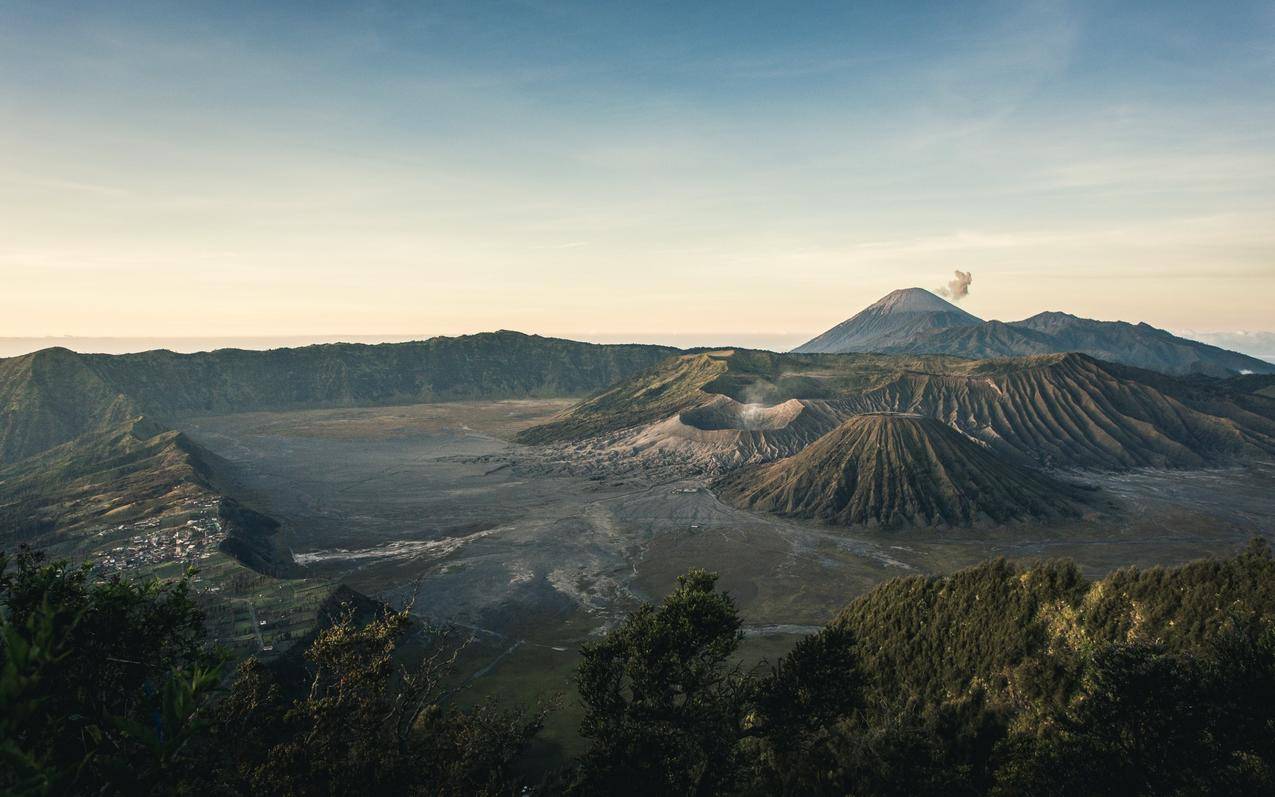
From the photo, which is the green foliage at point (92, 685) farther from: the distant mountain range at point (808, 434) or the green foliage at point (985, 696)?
the distant mountain range at point (808, 434)

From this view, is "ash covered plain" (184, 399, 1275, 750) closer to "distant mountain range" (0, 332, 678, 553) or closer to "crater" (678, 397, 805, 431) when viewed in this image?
"distant mountain range" (0, 332, 678, 553)

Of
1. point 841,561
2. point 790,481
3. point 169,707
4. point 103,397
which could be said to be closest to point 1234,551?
point 841,561

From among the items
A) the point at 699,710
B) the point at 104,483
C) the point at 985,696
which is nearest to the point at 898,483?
the point at 985,696

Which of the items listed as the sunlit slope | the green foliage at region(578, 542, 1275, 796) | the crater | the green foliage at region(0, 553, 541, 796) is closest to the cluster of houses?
the green foliage at region(0, 553, 541, 796)

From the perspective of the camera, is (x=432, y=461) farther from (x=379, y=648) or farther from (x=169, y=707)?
(x=169, y=707)

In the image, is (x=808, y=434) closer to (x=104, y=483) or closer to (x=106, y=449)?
(x=104, y=483)
